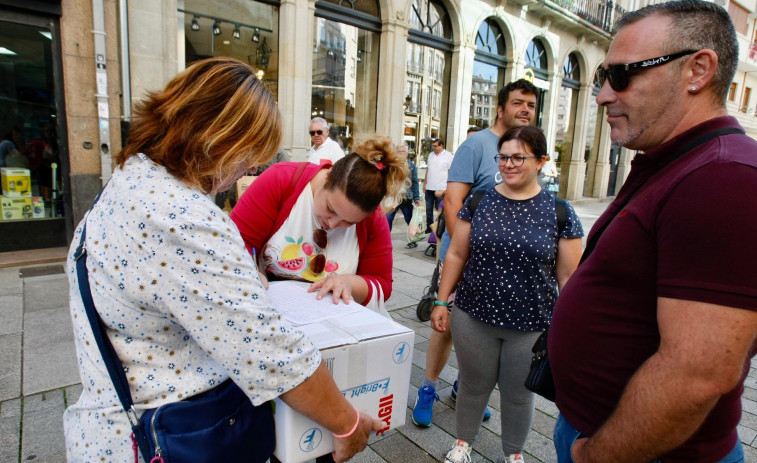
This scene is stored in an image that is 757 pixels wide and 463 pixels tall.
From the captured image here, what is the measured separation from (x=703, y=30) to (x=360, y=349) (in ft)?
4.01

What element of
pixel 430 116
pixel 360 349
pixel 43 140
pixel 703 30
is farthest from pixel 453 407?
pixel 430 116

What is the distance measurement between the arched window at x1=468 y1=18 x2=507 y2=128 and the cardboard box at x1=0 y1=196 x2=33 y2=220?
9.89 metres

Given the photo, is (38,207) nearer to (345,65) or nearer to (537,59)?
(345,65)

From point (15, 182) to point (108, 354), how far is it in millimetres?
6954

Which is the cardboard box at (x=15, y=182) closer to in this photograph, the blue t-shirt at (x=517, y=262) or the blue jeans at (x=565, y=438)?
the blue t-shirt at (x=517, y=262)

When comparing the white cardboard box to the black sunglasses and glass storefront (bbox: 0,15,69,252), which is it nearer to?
the black sunglasses

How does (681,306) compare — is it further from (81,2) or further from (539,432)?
(81,2)

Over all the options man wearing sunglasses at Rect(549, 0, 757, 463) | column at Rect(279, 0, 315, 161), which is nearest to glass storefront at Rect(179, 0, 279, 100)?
column at Rect(279, 0, 315, 161)

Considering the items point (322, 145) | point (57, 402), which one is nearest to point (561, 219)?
point (57, 402)

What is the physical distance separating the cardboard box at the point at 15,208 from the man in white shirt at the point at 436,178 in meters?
6.33

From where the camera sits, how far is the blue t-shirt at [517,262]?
7.30 feet

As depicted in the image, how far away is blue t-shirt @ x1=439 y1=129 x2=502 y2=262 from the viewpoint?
9.77ft

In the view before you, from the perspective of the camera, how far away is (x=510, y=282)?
7.39 feet

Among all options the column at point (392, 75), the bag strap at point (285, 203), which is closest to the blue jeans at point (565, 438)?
the bag strap at point (285, 203)
